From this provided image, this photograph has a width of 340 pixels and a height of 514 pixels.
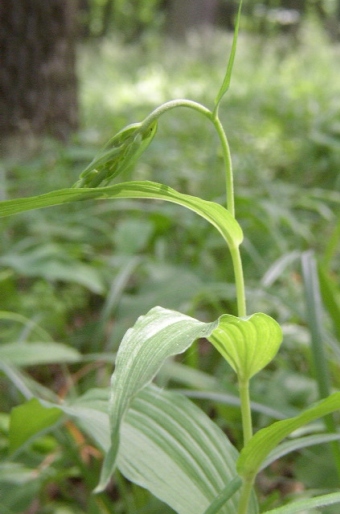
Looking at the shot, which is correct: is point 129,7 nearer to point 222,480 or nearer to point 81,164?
point 81,164

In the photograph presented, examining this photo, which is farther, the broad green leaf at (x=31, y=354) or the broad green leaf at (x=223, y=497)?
the broad green leaf at (x=31, y=354)

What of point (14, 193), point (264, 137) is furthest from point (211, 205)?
point (264, 137)

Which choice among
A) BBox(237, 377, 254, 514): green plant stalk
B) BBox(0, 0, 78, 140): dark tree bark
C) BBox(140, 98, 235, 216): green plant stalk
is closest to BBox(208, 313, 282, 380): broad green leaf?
BBox(237, 377, 254, 514): green plant stalk

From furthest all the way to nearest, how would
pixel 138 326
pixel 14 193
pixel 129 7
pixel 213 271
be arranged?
pixel 129 7 < pixel 14 193 < pixel 213 271 < pixel 138 326

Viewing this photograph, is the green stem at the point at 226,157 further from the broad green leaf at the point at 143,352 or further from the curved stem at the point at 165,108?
the broad green leaf at the point at 143,352

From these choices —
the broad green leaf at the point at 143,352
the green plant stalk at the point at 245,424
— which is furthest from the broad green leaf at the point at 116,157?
the green plant stalk at the point at 245,424

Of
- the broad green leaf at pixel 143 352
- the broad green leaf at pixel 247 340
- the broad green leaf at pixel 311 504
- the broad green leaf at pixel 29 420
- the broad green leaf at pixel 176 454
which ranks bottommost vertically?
the broad green leaf at pixel 29 420

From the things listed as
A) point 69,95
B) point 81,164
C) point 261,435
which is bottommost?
point 81,164
